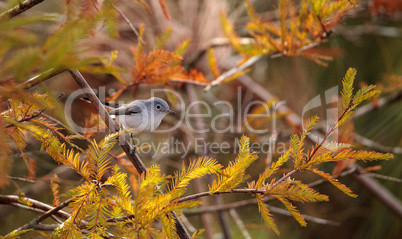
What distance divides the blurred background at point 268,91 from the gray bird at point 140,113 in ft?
0.33

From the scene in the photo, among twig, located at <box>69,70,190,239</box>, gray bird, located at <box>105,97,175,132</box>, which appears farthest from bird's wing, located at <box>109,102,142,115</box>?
twig, located at <box>69,70,190,239</box>

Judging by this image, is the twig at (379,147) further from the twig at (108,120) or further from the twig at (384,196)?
the twig at (108,120)

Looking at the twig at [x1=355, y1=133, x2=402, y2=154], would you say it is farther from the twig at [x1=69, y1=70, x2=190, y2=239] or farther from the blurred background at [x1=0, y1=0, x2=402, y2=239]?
the twig at [x1=69, y1=70, x2=190, y2=239]

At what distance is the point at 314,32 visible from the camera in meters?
1.53

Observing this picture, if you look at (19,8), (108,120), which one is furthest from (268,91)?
(19,8)

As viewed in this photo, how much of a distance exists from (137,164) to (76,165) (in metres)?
Answer: 0.23

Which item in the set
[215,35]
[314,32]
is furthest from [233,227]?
[314,32]

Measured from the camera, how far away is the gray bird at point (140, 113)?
2180 mm

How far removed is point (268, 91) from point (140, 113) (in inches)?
48.1

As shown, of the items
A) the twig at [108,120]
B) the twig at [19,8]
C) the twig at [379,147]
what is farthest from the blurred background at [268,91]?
the twig at [19,8]

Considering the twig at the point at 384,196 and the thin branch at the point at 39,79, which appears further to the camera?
the twig at the point at 384,196

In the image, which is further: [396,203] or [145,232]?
[396,203]

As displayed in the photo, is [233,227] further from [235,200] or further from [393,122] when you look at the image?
[393,122]

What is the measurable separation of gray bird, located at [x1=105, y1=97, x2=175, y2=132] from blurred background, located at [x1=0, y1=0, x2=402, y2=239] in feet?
0.33
